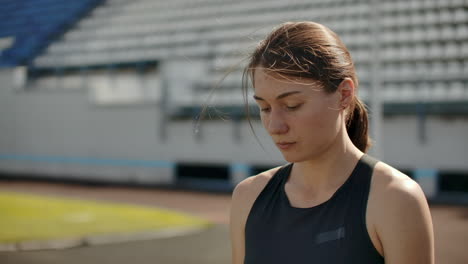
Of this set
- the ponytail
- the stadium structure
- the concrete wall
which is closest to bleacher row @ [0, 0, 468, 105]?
the stadium structure

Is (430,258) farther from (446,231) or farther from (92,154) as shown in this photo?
(92,154)

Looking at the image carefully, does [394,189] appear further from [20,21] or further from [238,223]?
[20,21]

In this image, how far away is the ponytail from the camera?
69.8 inches

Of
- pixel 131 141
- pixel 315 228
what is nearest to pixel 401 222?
pixel 315 228

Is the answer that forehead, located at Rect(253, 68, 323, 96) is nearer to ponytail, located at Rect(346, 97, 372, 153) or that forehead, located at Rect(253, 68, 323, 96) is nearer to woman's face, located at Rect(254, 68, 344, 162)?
woman's face, located at Rect(254, 68, 344, 162)

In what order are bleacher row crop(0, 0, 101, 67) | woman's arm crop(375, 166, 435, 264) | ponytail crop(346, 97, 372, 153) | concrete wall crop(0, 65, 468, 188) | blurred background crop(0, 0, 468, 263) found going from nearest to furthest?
1. woman's arm crop(375, 166, 435, 264)
2. ponytail crop(346, 97, 372, 153)
3. bleacher row crop(0, 0, 101, 67)
4. concrete wall crop(0, 65, 468, 188)
5. blurred background crop(0, 0, 468, 263)

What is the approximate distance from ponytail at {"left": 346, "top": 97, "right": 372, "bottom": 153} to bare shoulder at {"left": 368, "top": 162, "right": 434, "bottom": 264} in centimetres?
40

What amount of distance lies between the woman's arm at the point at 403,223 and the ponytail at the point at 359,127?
A: 41 centimetres

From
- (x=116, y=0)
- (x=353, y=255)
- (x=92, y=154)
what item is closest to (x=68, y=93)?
(x=92, y=154)

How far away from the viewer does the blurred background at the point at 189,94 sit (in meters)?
11.9

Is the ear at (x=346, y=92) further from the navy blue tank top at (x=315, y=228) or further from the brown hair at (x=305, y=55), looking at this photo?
the navy blue tank top at (x=315, y=228)

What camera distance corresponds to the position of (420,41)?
1296 cm

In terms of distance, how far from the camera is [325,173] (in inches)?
61.1

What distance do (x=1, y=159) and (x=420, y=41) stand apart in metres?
12.7
